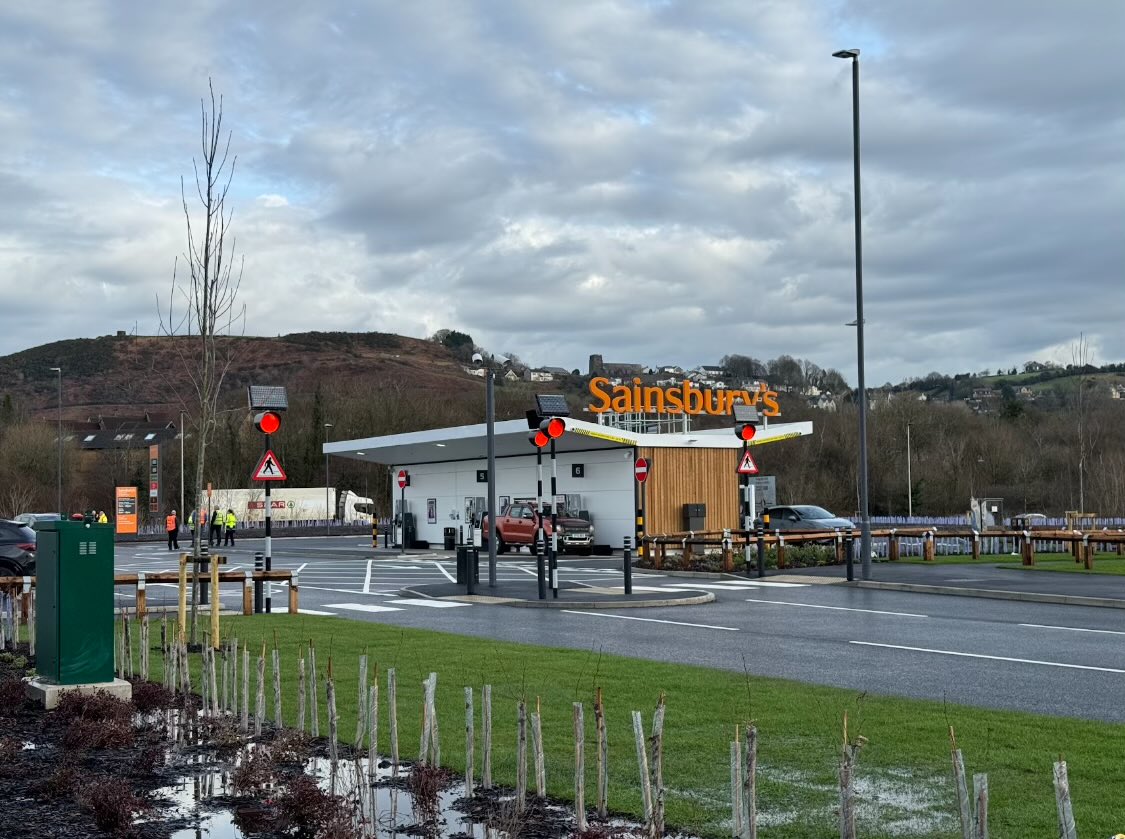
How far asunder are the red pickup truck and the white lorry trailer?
1625 inches

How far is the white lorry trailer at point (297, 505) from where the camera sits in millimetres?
83875

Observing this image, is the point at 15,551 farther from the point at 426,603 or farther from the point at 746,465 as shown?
the point at 746,465

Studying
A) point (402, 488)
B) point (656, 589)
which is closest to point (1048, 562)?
point (656, 589)

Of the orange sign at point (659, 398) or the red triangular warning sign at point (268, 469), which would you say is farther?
the orange sign at point (659, 398)

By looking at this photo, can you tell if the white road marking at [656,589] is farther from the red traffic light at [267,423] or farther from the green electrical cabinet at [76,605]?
the green electrical cabinet at [76,605]

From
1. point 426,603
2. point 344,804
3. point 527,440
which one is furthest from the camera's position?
point 527,440

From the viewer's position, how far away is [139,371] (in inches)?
5955

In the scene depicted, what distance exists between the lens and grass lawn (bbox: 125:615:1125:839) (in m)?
6.97

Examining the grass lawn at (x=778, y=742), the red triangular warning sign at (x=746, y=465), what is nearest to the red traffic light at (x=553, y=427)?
the red triangular warning sign at (x=746, y=465)

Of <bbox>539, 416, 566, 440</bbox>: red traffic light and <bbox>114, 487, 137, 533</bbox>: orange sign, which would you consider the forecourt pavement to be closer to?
<bbox>539, 416, 566, 440</bbox>: red traffic light

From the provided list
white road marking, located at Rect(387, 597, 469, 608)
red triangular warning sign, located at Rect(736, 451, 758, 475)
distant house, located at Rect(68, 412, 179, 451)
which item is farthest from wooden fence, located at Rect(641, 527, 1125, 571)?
distant house, located at Rect(68, 412, 179, 451)

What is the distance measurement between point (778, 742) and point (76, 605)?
243 inches

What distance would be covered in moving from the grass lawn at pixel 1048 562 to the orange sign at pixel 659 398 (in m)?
10.4

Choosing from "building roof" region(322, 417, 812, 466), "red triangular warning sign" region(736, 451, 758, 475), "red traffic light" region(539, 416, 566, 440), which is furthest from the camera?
"building roof" region(322, 417, 812, 466)
